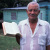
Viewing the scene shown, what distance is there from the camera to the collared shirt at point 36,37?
1630 mm

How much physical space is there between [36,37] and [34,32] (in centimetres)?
6

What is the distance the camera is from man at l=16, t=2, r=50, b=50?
5.33 feet

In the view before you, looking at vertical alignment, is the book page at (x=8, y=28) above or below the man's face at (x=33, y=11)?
below

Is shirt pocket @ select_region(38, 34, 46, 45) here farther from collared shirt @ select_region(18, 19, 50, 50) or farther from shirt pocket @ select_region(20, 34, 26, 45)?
shirt pocket @ select_region(20, 34, 26, 45)

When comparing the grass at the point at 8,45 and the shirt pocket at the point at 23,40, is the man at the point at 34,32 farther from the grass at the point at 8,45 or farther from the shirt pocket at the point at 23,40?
the grass at the point at 8,45

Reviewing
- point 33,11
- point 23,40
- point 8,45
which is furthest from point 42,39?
point 8,45

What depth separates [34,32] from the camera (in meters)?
1.64

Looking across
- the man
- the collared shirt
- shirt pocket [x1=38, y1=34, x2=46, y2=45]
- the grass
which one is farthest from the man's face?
the grass

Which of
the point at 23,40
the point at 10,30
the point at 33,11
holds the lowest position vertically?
the point at 23,40

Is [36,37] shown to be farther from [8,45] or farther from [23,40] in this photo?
[8,45]

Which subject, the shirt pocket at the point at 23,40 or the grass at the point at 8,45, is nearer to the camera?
the shirt pocket at the point at 23,40

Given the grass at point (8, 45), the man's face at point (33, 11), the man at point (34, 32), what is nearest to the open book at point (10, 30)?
the man at point (34, 32)

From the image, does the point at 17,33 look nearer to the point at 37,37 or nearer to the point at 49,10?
the point at 37,37

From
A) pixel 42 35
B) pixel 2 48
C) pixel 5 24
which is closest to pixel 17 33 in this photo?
pixel 5 24
